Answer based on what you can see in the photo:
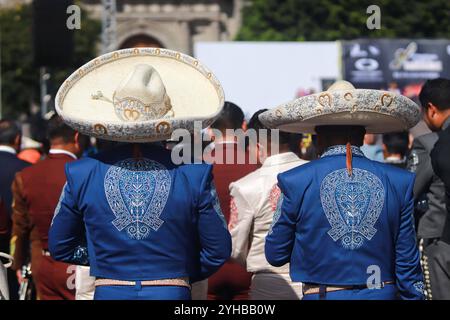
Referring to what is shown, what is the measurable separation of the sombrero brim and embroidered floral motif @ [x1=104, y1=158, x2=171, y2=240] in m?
0.76

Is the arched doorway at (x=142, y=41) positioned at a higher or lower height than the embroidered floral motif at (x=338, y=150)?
higher

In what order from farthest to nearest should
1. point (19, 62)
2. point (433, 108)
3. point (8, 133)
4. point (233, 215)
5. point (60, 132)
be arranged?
point (19, 62) → point (8, 133) → point (60, 132) → point (433, 108) → point (233, 215)

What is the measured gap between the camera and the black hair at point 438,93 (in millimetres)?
7004

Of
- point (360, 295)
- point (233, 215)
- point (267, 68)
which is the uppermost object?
point (267, 68)

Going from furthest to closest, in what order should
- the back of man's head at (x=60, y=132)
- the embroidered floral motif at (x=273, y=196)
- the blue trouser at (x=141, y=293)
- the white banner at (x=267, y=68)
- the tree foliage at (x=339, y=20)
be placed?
the tree foliage at (x=339, y=20) < the white banner at (x=267, y=68) < the back of man's head at (x=60, y=132) < the embroidered floral motif at (x=273, y=196) < the blue trouser at (x=141, y=293)

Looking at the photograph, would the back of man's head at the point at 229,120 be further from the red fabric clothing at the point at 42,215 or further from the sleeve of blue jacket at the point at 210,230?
the sleeve of blue jacket at the point at 210,230

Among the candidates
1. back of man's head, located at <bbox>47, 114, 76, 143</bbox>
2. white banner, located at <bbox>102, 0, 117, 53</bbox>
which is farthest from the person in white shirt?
white banner, located at <bbox>102, 0, 117, 53</bbox>

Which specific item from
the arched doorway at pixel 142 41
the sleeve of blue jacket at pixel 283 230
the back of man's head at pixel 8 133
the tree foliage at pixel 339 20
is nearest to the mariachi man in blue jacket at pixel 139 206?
the sleeve of blue jacket at pixel 283 230

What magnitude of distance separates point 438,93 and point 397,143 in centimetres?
206

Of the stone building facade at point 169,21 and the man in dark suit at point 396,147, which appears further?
the stone building facade at point 169,21

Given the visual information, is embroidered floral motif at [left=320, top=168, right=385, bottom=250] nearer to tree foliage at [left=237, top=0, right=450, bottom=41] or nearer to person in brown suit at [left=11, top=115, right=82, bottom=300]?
person in brown suit at [left=11, top=115, right=82, bottom=300]

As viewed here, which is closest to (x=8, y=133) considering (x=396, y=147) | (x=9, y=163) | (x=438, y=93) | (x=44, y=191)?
(x=9, y=163)

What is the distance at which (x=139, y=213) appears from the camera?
201 inches

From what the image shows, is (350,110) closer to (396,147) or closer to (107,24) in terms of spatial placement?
(396,147)
